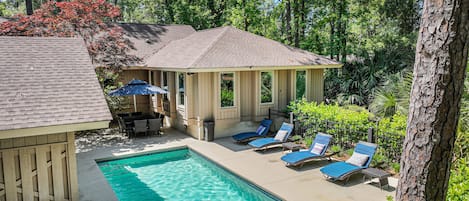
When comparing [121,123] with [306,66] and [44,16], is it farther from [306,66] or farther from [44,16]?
[306,66]

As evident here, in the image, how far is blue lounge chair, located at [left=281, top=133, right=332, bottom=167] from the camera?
10203 mm

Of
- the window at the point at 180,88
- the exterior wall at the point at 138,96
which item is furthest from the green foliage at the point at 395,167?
the exterior wall at the point at 138,96

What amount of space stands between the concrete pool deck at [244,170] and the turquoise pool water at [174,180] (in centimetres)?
30

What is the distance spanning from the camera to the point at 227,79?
14945 millimetres

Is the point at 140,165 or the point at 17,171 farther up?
the point at 17,171

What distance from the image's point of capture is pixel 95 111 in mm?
6840

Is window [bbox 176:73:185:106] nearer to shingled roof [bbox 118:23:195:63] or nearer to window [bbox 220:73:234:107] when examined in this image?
window [bbox 220:73:234:107]

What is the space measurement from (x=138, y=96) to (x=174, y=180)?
989 cm

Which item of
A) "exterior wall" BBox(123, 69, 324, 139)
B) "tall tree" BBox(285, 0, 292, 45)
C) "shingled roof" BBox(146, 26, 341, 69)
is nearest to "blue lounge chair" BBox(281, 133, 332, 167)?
"exterior wall" BBox(123, 69, 324, 139)

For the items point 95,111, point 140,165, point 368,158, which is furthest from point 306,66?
point 95,111

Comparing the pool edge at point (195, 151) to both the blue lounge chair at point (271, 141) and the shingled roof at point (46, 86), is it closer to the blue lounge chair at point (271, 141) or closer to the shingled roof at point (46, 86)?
the blue lounge chair at point (271, 141)

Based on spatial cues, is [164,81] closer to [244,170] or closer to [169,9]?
[244,170]

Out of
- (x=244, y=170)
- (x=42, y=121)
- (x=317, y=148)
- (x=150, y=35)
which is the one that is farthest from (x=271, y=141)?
(x=150, y=35)

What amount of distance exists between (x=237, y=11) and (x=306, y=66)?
1093cm
